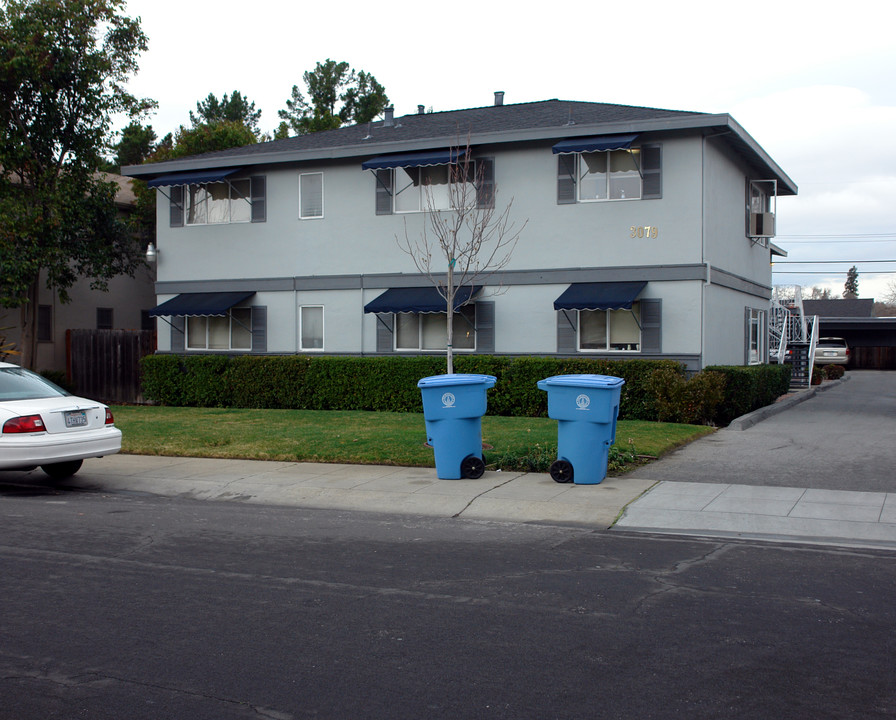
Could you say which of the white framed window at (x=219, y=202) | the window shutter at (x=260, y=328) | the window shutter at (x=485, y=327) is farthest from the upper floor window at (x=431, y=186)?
the window shutter at (x=260, y=328)

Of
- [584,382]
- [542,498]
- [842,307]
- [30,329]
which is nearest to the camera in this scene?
[542,498]

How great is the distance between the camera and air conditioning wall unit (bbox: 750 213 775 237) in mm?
22391

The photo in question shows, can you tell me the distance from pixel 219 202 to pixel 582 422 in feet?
48.7

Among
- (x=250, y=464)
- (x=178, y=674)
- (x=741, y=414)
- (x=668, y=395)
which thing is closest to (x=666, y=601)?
(x=178, y=674)

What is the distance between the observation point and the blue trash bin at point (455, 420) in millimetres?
11070

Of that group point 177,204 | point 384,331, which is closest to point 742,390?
point 384,331

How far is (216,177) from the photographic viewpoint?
2139cm

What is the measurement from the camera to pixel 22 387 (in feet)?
37.4

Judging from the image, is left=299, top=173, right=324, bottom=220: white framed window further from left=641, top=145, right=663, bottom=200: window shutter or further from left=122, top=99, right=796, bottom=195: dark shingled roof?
left=641, top=145, right=663, bottom=200: window shutter

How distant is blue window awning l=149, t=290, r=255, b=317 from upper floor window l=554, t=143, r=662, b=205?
8.17m

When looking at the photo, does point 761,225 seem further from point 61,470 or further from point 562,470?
point 61,470

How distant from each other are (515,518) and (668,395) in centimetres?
811

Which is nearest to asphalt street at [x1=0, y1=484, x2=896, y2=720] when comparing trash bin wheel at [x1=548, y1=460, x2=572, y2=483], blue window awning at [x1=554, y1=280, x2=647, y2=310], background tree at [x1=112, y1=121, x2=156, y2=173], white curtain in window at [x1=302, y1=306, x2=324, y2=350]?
trash bin wheel at [x1=548, y1=460, x2=572, y2=483]

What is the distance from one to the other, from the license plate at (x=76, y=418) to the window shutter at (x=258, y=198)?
1145cm
